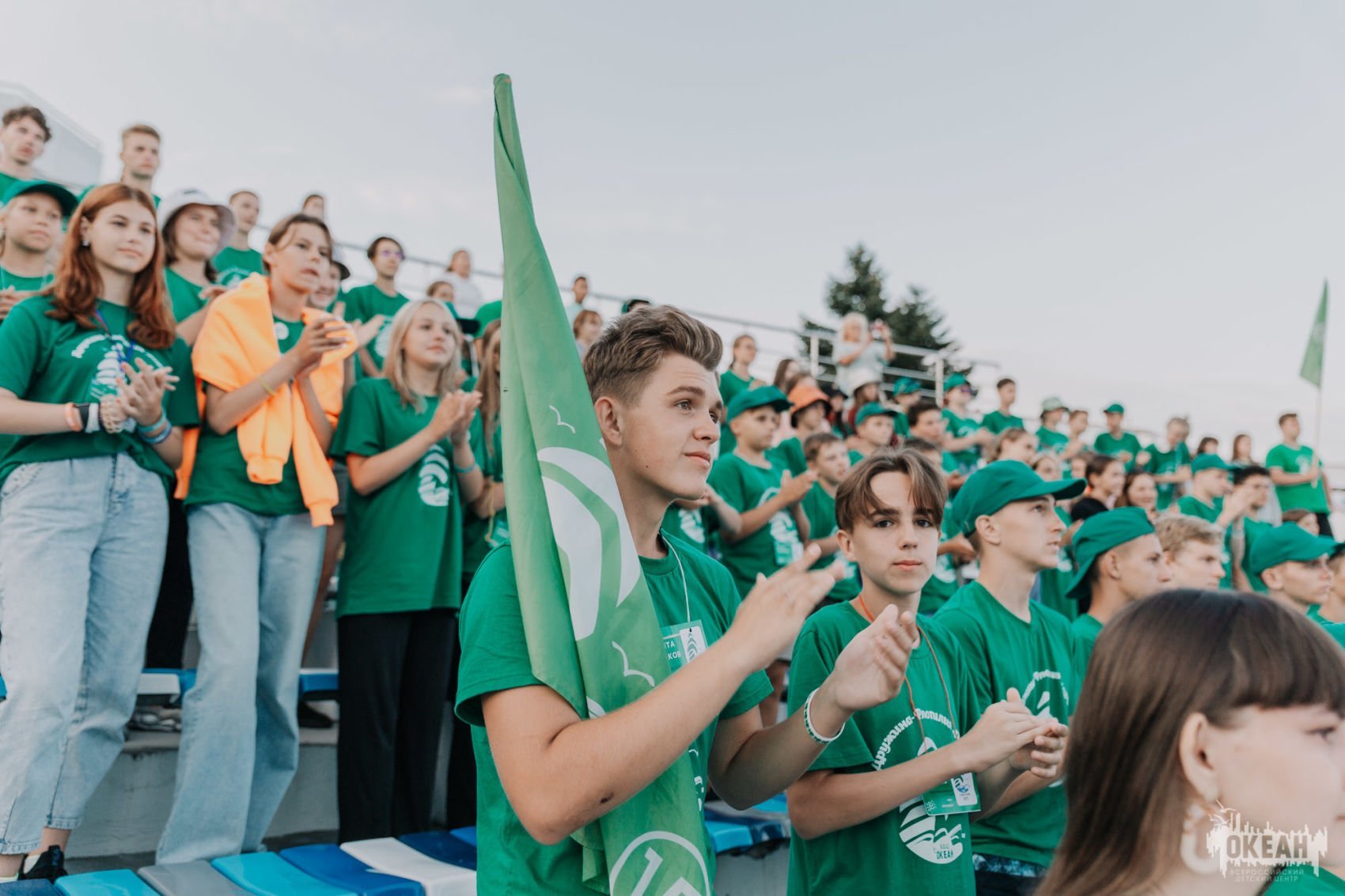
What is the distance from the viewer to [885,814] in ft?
8.34

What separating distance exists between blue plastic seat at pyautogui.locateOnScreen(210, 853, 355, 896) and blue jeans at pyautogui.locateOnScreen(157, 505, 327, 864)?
312 millimetres

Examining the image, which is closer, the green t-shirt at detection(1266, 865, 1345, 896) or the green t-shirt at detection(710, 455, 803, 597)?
the green t-shirt at detection(1266, 865, 1345, 896)

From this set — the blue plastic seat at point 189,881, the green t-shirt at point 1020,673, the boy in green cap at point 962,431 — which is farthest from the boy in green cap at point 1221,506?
the blue plastic seat at point 189,881

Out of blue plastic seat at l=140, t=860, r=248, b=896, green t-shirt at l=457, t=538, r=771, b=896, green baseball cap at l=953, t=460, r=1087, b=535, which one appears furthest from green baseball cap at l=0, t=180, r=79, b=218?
green baseball cap at l=953, t=460, r=1087, b=535

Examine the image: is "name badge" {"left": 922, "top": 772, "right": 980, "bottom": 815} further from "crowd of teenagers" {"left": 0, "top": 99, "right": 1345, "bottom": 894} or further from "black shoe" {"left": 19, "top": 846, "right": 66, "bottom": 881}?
"black shoe" {"left": 19, "top": 846, "right": 66, "bottom": 881}

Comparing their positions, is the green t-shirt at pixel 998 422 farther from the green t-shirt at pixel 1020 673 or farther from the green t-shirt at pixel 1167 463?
the green t-shirt at pixel 1020 673

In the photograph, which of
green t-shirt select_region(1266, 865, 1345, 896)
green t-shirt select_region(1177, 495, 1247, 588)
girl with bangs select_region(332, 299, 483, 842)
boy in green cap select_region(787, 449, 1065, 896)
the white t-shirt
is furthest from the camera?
the white t-shirt

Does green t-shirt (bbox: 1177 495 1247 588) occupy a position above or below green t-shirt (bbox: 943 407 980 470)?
below

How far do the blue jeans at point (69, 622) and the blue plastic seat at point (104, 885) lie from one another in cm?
36

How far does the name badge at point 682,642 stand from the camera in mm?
1934

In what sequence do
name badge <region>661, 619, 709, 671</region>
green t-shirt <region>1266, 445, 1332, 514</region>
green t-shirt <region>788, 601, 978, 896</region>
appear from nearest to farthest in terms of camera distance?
name badge <region>661, 619, 709, 671</region> < green t-shirt <region>788, 601, 978, 896</region> < green t-shirt <region>1266, 445, 1332, 514</region>

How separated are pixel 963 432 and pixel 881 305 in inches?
1536

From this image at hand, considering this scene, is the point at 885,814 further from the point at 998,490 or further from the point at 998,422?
the point at 998,422

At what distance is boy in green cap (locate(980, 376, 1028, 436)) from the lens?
12.0 meters
